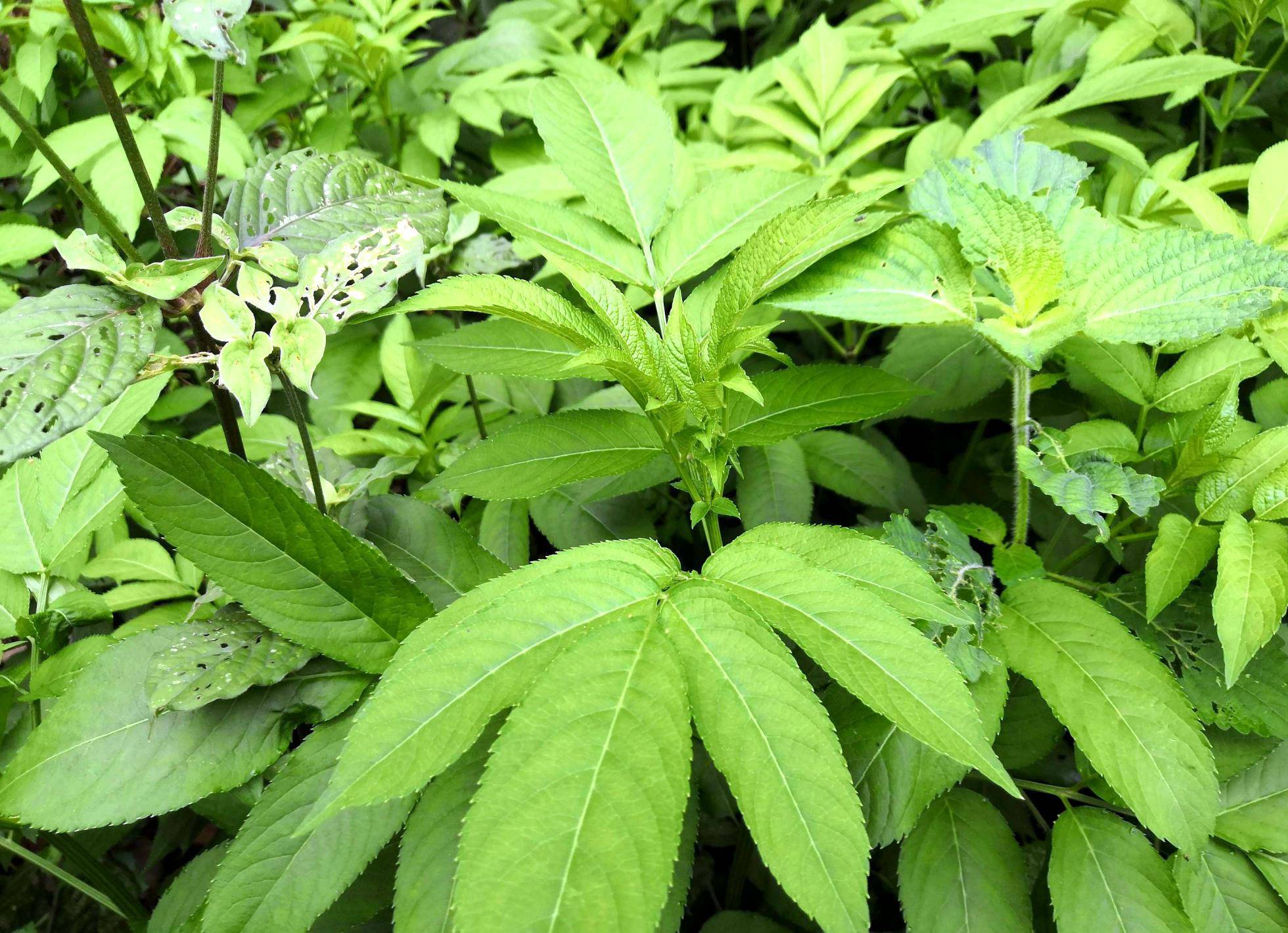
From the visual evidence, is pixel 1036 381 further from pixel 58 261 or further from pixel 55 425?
pixel 58 261

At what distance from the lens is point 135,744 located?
0.89 meters

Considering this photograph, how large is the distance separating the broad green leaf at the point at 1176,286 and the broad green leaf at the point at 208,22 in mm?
958

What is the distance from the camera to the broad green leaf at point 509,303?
79 centimetres

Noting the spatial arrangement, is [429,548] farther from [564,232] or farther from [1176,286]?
[1176,286]

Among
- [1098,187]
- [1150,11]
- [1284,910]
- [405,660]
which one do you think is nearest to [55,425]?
[405,660]

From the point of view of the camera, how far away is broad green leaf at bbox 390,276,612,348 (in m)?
0.79

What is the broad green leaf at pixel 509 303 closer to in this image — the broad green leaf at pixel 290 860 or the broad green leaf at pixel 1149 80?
the broad green leaf at pixel 290 860

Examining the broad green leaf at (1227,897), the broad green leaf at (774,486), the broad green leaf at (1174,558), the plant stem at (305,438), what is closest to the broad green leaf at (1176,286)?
the broad green leaf at (1174,558)

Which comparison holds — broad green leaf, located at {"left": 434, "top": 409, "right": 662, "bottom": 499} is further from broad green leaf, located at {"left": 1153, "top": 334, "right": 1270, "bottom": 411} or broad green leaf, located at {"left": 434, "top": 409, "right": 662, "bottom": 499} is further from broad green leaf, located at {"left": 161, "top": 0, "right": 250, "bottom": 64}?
broad green leaf, located at {"left": 1153, "top": 334, "right": 1270, "bottom": 411}

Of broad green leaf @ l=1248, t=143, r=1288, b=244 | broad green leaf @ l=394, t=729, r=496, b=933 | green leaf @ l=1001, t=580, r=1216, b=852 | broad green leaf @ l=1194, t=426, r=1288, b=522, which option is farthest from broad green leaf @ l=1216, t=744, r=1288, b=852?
broad green leaf @ l=394, t=729, r=496, b=933

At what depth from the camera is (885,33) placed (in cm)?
199

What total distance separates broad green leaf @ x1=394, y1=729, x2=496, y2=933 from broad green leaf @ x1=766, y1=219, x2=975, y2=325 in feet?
2.04

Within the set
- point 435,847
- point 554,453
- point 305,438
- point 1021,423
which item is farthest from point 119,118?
point 1021,423

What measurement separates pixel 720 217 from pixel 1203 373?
2.16ft
